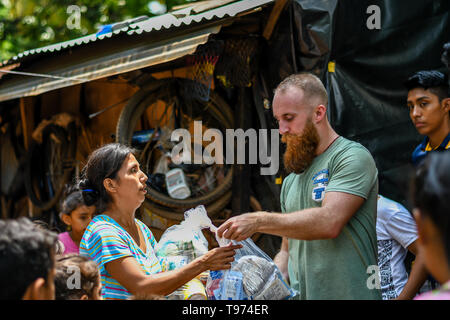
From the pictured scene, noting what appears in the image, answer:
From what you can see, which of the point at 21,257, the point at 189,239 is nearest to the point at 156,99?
the point at 189,239

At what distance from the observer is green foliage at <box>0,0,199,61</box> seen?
35.4 feet

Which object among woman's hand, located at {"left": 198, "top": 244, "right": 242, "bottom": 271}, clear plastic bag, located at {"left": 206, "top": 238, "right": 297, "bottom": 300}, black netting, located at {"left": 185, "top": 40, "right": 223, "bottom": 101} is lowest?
clear plastic bag, located at {"left": 206, "top": 238, "right": 297, "bottom": 300}

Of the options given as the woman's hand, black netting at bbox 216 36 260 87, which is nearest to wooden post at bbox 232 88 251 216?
black netting at bbox 216 36 260 87

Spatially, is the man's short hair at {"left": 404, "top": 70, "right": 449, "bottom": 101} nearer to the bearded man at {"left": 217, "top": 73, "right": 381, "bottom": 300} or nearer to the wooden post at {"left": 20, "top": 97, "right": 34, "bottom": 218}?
the bearded man at {"left": 217, "top": 73, "right": 381, "bottom": 300}

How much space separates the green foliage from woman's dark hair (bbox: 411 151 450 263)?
9.77 m

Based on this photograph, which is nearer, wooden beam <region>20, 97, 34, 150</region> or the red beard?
the red beard

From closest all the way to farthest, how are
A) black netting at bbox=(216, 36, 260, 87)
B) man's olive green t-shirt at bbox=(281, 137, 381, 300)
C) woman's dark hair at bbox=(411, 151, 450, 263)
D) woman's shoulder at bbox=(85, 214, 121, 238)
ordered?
1. woman's dark hair at bbox=(411, 151, 450, 263)
2. man's olive green t-shirt at bbox=(281, 137, 381, 300)
3. woman's shoulder at bbox=(85, 214, 121, 238)
4. black netting at bbox=(216, 36, 260, 87)

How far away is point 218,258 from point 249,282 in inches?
8.0

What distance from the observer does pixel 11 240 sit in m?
1.96

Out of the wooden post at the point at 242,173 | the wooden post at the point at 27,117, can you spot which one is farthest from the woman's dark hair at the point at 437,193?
the wooden post at the point at 27,117

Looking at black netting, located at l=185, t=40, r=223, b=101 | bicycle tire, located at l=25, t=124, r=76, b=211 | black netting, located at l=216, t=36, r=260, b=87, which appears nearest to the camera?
black netting, located at l=185, t=40, r=223, b=101

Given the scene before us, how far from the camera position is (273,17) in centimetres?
506

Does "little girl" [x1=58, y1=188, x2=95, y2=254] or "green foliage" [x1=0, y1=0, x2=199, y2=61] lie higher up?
"green foliage" [x1=0, y1=0, x2=199, y2=61]
